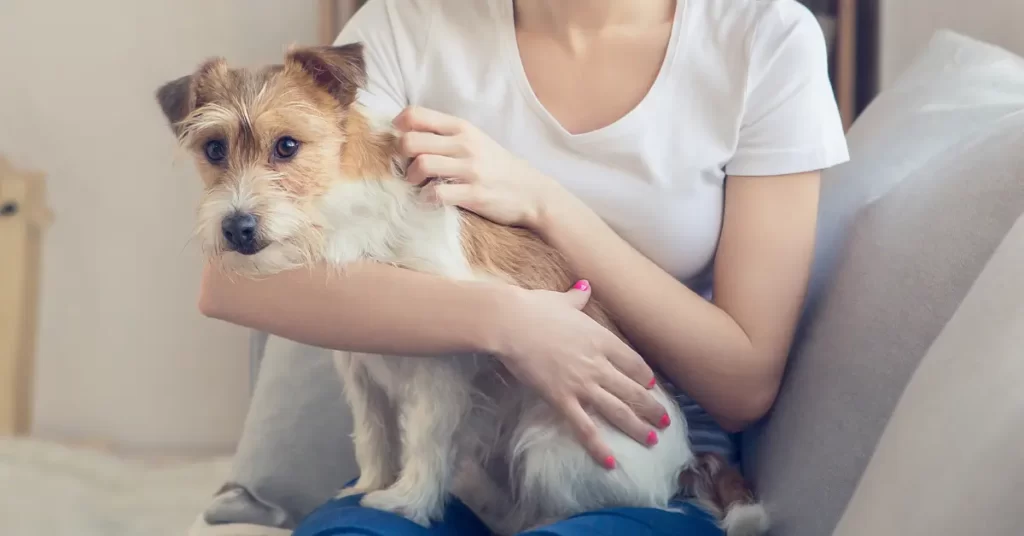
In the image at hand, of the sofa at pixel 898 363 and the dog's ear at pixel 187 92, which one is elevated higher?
the dog's ear at pixel 187 92

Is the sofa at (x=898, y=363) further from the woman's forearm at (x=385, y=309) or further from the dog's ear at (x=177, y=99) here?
the dog's ear at (x=177, y=99)

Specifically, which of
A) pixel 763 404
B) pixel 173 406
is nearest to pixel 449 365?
pixel 763 404

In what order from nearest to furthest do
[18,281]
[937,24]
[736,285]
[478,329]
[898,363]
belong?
1. [898,363]
2. [478,329]
3. [736,285]
4. [937,24]
5. [18,281]

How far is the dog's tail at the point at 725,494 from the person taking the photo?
1013mm

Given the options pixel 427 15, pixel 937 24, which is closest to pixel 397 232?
pixel 427 15

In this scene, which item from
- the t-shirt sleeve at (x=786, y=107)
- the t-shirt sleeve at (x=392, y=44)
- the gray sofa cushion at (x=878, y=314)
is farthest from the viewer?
the t-shirt sleeve at (x=392, y=44)

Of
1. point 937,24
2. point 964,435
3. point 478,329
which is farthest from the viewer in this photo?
point 937,24

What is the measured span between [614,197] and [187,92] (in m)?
0.56

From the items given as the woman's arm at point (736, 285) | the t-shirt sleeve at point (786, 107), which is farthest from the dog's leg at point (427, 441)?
the t-shirt sleeve at point (786, 107)

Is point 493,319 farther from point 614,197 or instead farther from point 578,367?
point 614,197

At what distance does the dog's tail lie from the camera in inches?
39.9

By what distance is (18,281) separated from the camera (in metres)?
2.39

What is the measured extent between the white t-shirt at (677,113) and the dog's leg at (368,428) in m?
0.36

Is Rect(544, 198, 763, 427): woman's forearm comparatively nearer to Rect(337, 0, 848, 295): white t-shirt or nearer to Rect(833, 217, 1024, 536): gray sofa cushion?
Rect(337, 0, 848, 295): white t-shirt
